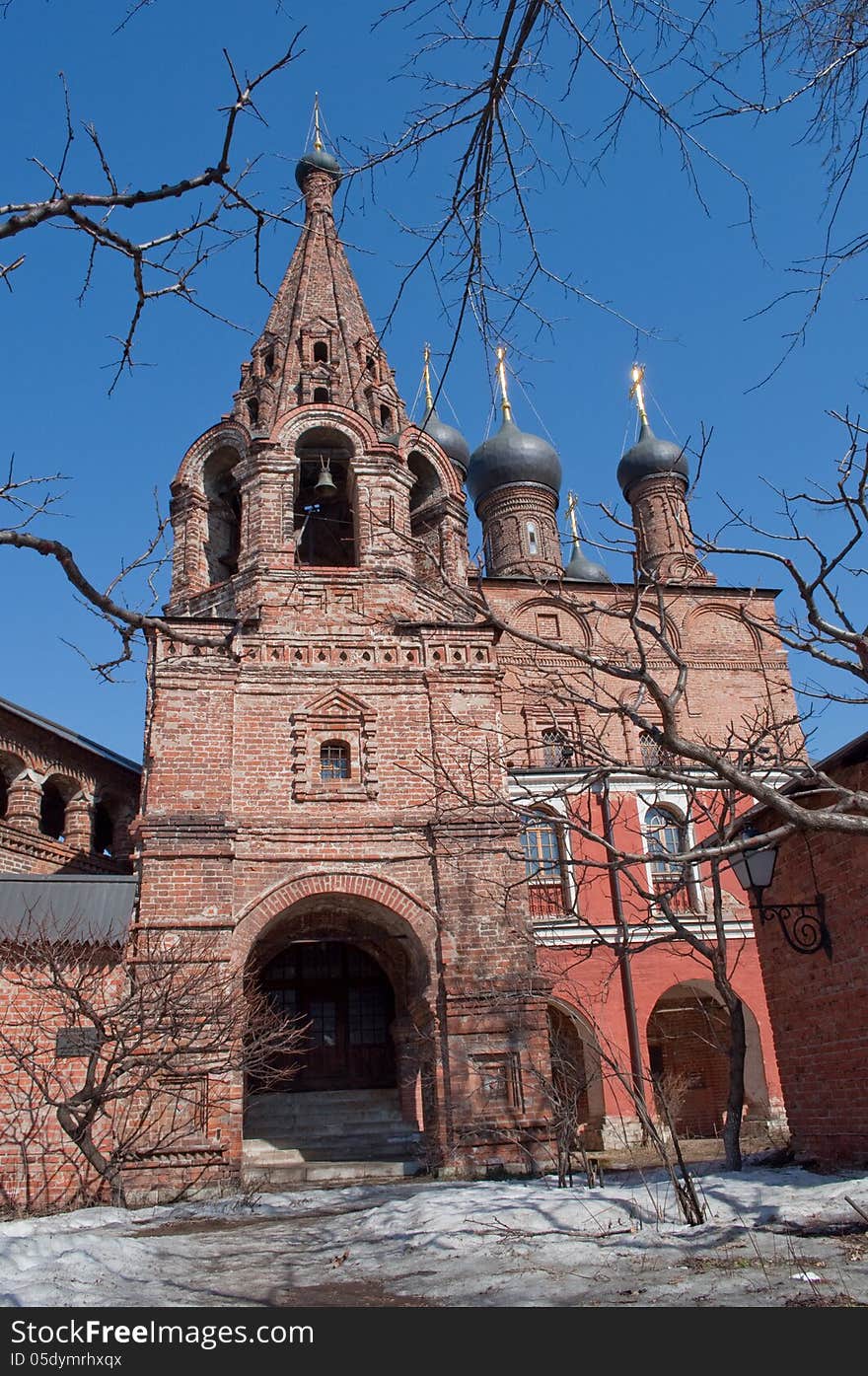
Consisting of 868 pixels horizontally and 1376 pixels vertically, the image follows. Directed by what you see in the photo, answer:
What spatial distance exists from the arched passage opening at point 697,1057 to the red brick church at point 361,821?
51 millimetres

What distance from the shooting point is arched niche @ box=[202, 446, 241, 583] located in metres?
15.2

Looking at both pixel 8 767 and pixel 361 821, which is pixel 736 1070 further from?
pixel 8 767

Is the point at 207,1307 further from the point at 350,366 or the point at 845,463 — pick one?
the point at 350,366

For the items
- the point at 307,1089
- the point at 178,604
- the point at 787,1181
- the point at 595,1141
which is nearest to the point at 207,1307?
the point at 787,1181

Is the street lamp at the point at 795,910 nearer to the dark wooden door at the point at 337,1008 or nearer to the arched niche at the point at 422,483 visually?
the dark wooden door at the point at 337,1008

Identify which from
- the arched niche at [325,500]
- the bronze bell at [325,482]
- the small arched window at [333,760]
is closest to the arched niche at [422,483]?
the arched niche at [325,500]

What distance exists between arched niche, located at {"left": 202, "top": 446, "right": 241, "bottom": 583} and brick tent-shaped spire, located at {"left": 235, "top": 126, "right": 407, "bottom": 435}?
0.74 metres

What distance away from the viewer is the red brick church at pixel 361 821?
11.0m

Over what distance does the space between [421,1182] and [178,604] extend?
8.00m

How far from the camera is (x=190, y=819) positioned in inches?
451

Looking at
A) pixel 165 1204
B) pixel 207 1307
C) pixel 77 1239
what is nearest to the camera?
pixel 207 1307

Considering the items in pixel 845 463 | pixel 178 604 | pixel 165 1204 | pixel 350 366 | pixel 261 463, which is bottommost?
pixel 165 1204

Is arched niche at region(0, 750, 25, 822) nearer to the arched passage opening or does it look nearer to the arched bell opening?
the arched bell opening

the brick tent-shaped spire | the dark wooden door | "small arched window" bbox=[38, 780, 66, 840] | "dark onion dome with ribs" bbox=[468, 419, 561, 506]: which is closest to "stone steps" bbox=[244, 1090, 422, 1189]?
A: the dark wooden door
